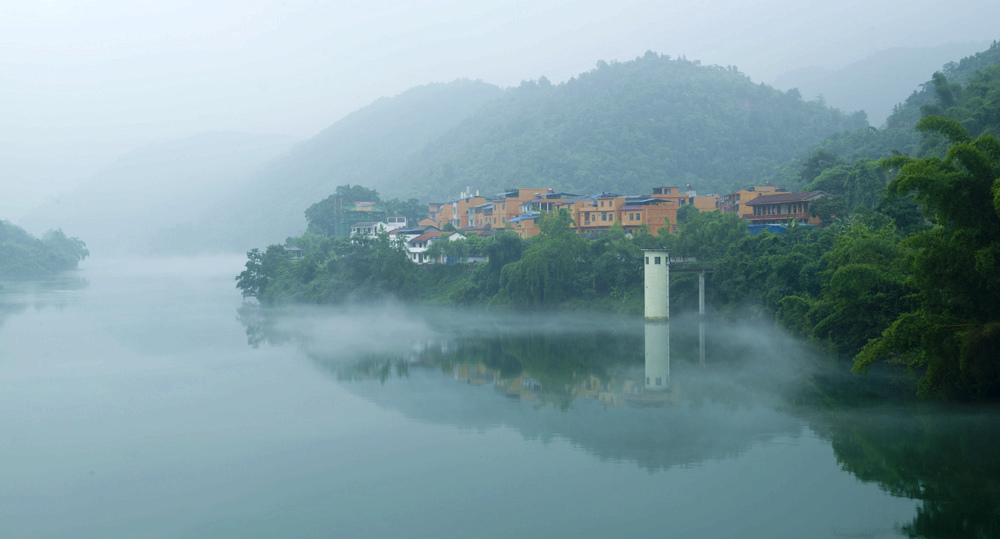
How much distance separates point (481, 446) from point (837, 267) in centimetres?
746

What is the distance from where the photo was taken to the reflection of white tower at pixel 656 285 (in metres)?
19.7

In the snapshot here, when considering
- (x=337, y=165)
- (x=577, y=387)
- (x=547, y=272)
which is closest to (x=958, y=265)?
(x=577, y=387)

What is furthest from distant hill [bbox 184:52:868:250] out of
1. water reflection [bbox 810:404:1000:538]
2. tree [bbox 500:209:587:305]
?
water reflection [bbox 810:404:1000:538]

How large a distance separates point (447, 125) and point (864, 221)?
60.8m

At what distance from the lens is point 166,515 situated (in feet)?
23.1

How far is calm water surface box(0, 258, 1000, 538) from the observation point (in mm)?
6828

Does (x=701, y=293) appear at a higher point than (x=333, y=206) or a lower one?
lower

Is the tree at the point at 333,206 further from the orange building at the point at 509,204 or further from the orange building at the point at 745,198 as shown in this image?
the orange building at the point at 745,198

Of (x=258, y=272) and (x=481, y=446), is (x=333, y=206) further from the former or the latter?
(x=481, y=446)

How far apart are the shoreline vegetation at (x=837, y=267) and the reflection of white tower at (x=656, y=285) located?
37.4 inches

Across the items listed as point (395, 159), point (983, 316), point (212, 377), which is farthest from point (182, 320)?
point (395, 159)

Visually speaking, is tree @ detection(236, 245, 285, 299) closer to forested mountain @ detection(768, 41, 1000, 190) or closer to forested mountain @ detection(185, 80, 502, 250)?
forested mountain @ detection(768, 41, 1000, 190)

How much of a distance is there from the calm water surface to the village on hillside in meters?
8.80

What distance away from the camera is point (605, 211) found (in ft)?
Answer: 87.1
